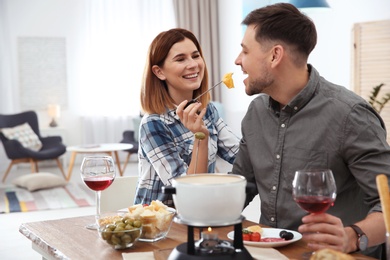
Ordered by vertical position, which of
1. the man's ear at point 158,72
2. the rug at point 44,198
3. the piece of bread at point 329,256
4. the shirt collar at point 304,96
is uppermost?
the man's ear at point 158,72

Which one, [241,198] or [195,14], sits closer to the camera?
[241,198]

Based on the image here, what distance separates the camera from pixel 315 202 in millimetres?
1475

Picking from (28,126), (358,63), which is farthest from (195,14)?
(358,63)

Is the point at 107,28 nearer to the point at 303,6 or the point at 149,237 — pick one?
the point at 303,6

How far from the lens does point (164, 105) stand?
8.86 feet

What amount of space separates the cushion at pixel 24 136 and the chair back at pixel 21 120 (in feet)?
0.32

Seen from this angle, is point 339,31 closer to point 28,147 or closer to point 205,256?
point 28,147

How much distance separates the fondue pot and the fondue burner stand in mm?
14

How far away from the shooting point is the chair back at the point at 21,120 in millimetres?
8534

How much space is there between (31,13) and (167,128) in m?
7.27

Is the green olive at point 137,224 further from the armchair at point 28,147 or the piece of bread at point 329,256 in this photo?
the armchair at point 28,147

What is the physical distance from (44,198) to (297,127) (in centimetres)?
516

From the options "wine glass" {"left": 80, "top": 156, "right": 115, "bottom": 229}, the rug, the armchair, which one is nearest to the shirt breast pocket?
"wine glass" {"left": 80, "top": 156, "right": 115, "bottom": 229}

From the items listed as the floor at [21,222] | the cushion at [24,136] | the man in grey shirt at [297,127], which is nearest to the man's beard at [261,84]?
the man in grey shirt at [297,127]
